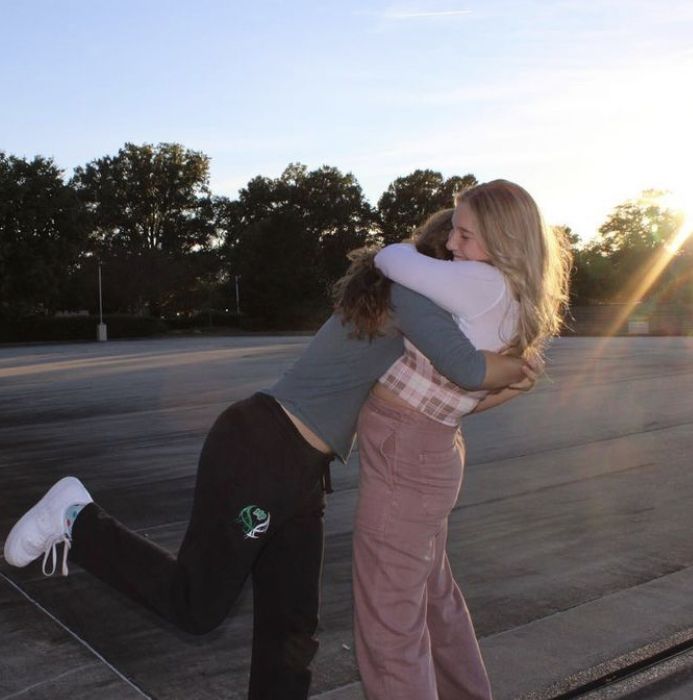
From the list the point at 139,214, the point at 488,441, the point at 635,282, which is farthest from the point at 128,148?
the point at 488,441

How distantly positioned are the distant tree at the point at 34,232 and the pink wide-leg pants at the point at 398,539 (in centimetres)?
5708

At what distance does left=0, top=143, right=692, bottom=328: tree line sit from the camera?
57281mm

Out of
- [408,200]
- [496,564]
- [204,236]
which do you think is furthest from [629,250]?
[496,564]

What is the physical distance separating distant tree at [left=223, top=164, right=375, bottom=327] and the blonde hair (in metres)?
61.2

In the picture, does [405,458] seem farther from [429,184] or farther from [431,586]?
[429,184]

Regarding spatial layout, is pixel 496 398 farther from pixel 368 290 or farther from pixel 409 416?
pixel 368 290

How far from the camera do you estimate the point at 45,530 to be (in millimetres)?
2514

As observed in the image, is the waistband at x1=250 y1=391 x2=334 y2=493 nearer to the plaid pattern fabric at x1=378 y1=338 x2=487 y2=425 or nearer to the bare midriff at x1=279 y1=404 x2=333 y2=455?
the bare midriff at x1=279 y1=404 x2=333 y2=455

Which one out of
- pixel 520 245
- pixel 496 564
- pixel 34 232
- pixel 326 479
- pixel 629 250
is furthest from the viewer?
pixel 629 250

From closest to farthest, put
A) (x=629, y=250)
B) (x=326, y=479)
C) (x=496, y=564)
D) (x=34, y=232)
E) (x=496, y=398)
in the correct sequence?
(x=326, y=479)
(x=496, y=398)
(x=496, y=564)
(x=34, y=232)
(x=629, y=250)

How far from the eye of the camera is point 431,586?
2521 mm

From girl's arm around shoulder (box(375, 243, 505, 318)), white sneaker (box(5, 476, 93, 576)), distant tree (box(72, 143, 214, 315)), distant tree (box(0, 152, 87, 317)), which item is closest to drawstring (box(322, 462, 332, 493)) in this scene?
girl's arm around shoulder (box(375, 243, 505, 318))

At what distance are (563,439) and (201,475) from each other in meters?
6.89

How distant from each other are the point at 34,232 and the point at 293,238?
19750mm
